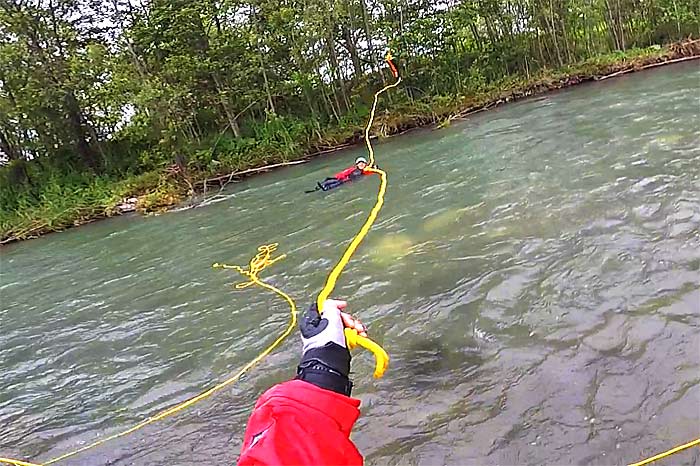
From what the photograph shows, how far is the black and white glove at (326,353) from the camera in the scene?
5.98 ft

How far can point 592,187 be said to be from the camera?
7113mm

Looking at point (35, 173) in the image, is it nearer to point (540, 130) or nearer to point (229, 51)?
point (229, 51)

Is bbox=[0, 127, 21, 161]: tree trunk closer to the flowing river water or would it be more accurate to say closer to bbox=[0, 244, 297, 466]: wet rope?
the flowing river water

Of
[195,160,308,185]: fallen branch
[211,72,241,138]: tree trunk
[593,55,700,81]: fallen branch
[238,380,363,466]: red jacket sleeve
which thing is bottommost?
[593,55,700,81]: fallen branch

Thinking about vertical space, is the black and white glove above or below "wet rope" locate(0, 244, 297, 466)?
above

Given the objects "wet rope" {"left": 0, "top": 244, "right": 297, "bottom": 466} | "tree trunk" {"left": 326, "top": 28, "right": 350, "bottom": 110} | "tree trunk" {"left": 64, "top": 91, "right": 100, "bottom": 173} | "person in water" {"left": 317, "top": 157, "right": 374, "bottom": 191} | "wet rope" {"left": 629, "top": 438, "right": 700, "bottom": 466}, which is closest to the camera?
"wet rope" {"left": 629, "top": 438, "right": 700, "bottom": 466}

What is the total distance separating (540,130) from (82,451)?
1000cm

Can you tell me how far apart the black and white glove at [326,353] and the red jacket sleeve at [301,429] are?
75 millimetres

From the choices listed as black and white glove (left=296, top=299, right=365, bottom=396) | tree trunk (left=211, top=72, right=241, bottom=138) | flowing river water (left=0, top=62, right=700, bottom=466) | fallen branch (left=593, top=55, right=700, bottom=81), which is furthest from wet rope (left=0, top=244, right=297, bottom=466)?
fallen branch (left=593, top=55, right=700, bottom=81)

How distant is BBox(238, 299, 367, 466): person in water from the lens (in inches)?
58.3

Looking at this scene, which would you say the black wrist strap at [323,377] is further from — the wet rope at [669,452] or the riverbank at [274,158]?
the riverbank at [274,158]

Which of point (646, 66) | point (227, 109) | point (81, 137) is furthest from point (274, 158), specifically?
point (646, 66)

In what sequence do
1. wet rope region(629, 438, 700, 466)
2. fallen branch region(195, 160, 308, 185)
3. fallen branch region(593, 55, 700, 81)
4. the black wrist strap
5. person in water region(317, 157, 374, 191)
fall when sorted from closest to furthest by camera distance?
1. the black wrist strap
2. wet rope region(629, 438, 700, 466)
3. person in water region(317, 157, 374, 191)
4. fallen branch region(195, 160, 308, 185)
5. fallen branch region(593, 55, 700, 81)

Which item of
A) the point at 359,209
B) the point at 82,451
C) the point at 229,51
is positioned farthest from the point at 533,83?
the point at 82,451
